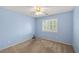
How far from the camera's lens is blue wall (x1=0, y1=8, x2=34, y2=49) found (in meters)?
3.49

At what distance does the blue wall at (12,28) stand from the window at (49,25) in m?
1.17

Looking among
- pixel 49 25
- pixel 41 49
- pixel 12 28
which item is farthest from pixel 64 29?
pixel 12 28

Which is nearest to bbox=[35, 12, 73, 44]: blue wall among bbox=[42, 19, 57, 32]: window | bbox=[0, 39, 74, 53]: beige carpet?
bbox=[42, 19, 57, 32]: window

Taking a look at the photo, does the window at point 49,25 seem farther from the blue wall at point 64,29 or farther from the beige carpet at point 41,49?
the beige carpet at point 41,49

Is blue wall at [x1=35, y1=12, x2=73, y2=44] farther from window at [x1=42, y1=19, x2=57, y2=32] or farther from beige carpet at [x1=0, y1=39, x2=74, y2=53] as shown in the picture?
beige carpet at [x1=0, y1=39, x2=74, y2=53]

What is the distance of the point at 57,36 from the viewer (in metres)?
5.00

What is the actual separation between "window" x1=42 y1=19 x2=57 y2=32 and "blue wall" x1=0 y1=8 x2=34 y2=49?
3.85 ft

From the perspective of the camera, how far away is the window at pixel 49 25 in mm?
5089

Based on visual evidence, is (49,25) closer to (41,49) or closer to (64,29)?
(64,29)

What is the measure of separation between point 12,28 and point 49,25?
2539 mm

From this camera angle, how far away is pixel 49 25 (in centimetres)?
541

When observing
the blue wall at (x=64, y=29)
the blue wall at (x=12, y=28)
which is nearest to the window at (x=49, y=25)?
the blue wall at (x=64, y=29)
